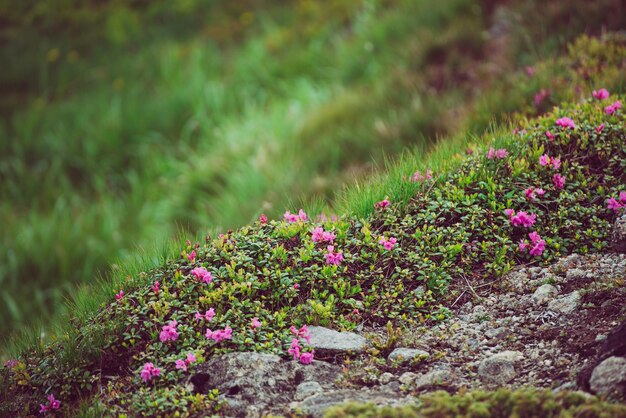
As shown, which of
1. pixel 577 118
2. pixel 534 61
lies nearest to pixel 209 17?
pixel 534 61

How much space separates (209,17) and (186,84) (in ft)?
7.71

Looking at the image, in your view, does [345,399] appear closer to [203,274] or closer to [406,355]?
[406,355]

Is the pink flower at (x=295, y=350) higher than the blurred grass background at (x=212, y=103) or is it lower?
lower

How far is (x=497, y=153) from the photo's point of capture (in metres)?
3.84

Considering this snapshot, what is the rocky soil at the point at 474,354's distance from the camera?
275 centimetres

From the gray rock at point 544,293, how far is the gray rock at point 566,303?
0.14 ft

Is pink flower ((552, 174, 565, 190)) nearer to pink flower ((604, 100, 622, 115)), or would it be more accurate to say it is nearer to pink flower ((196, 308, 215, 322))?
pink flower ((604, 100, 622, 115))

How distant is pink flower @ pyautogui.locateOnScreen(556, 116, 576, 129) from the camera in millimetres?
3955

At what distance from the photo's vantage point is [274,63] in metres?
9.27

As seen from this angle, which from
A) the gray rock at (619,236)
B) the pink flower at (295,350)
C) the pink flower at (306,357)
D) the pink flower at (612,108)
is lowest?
the pink flower at (306,357)

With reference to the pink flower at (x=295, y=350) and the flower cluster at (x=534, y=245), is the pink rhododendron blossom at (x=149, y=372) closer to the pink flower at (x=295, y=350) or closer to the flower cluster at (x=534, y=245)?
the pink flower at (x=295, y=350)

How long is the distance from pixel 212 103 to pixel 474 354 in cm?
650

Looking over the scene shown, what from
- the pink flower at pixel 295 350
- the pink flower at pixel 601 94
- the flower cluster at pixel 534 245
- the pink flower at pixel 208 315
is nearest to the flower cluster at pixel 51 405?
the pink flower at pixel 208 315

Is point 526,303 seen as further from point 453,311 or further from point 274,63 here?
point 274,63
